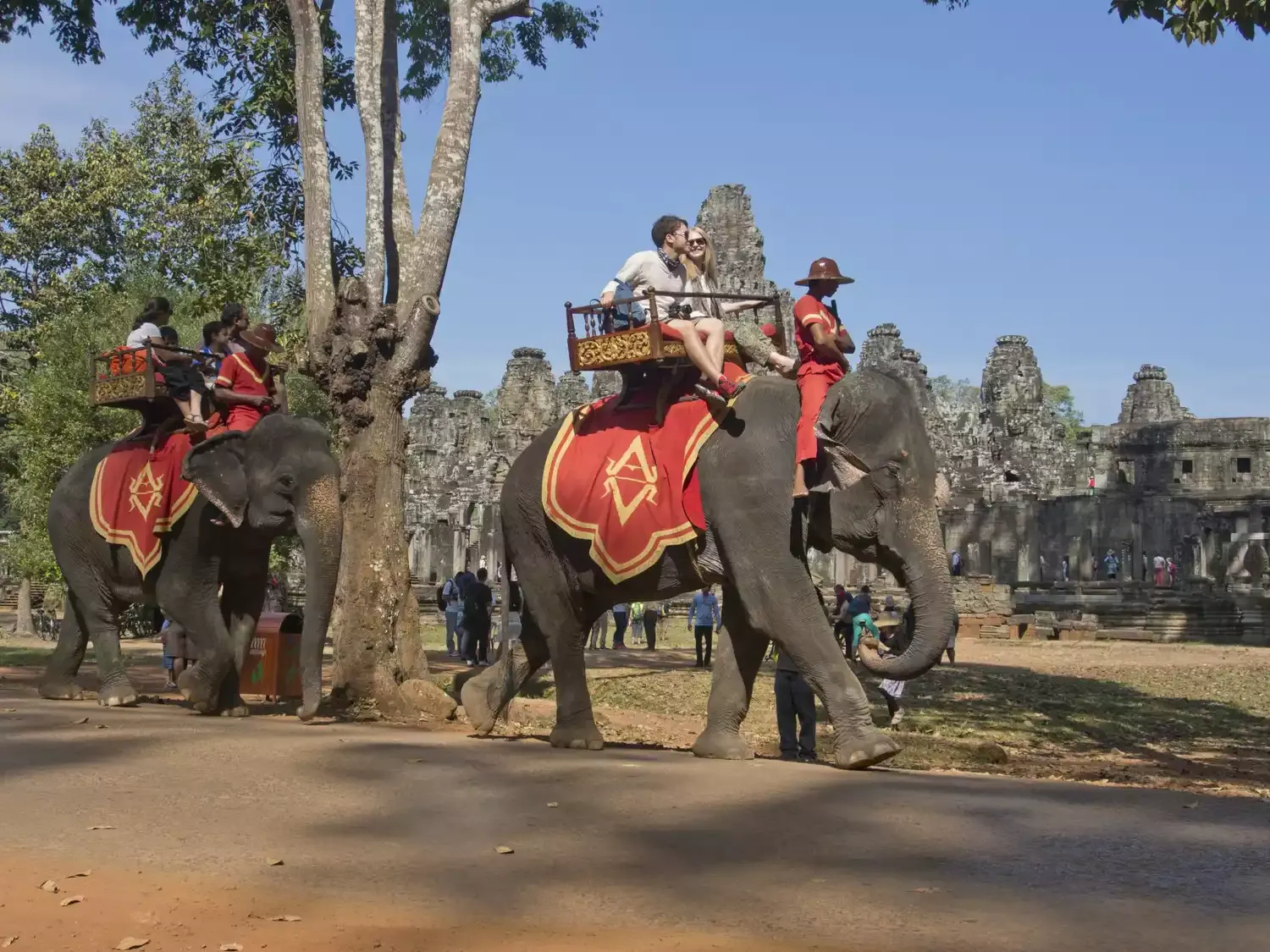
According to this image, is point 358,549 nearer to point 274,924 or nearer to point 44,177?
point 274,924

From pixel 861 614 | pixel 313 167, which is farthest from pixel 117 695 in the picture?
pixel 861 614

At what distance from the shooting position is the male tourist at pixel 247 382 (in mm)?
10641

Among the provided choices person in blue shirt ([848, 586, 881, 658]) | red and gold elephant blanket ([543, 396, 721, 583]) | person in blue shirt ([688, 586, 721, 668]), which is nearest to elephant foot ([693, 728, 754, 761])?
red and gold elephant blanket ([543, 396, 721, 583])

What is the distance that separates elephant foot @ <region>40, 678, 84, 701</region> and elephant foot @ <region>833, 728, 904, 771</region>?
23.6 feet

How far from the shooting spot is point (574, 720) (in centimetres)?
858

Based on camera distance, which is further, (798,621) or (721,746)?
(721,746)

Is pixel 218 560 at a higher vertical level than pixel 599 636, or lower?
higher

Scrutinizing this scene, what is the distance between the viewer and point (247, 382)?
10.8m

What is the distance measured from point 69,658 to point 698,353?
686 centimetres

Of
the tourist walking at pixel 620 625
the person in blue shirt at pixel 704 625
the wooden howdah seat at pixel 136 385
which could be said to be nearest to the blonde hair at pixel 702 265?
the wooden howdah seat at pixel 136 385

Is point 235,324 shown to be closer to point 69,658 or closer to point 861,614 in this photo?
point 69,658

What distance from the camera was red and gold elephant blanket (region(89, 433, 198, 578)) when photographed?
424 inches

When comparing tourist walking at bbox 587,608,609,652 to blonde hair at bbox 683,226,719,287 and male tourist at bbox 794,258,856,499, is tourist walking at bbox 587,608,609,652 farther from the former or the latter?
male tourist at bbox 794,258,856,499

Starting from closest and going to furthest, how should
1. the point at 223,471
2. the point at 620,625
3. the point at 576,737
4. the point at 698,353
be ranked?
1. the point at 698,353
2. the point at 576,737
3. the point at 223,471
4. the point at 620,625
